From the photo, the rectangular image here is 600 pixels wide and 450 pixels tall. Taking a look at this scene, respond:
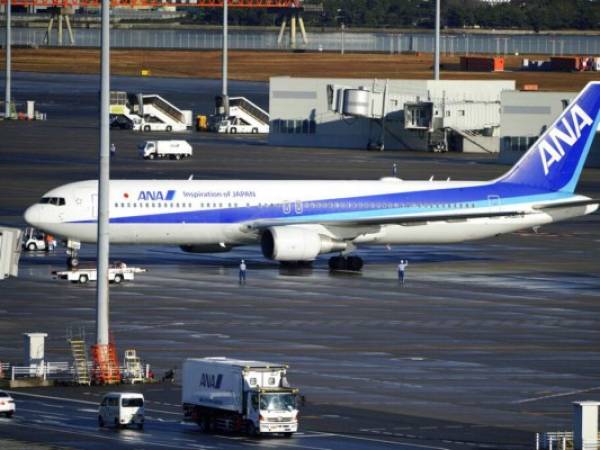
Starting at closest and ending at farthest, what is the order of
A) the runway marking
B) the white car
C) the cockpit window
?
the white car, the runway marking, the cockpit window

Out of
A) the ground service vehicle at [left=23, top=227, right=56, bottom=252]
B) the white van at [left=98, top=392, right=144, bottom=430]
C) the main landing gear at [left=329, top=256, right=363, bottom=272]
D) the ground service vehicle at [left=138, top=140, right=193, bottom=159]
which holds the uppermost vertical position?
the ground service vehicle at [left=138, top=140, right=193, bottom=159]

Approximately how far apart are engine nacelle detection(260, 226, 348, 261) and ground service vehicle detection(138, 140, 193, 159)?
7397 centimetres

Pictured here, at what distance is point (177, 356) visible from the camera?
64.0m

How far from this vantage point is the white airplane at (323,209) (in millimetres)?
88562

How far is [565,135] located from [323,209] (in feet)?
49.5

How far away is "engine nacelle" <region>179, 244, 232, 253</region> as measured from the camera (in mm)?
91438

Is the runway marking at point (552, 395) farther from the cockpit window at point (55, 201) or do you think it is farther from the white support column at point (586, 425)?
the cockpit window at point (55, 201)

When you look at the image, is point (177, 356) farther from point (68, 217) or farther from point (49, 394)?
point (68, 217)

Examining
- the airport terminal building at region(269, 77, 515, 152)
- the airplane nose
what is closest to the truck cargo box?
the airplane nose

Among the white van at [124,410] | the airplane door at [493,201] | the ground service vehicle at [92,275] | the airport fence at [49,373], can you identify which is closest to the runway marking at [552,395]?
the white van at [124,410]

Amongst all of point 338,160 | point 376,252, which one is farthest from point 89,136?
point 376,252

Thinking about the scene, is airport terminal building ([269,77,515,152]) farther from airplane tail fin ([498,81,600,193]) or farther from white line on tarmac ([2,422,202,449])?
white line on tarmac ([2,422,202,449])

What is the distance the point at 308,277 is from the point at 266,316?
14478 millimetres

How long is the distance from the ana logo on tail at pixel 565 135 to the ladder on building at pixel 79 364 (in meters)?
41.5
